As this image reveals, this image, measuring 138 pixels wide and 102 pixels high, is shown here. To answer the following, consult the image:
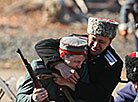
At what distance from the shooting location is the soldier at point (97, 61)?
277 cm

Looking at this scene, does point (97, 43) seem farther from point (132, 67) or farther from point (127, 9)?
point (127, 9)

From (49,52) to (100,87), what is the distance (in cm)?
58

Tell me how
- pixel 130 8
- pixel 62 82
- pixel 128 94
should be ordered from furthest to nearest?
pixel 130 8
pixel 128 94
pixel 62 82

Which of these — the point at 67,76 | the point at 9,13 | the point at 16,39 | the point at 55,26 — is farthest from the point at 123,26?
the point at 9,13

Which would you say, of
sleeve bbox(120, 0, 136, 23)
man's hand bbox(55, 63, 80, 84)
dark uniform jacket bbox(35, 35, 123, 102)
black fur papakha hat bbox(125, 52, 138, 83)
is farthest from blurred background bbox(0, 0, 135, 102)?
man's hand bbox(55, 63, 80, 84)

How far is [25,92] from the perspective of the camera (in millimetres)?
2754

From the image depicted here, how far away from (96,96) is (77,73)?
0.28 m

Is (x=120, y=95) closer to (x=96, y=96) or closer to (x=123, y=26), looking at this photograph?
(x=96, y=96)

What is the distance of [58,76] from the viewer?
272cm

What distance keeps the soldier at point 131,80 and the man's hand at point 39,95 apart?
40.4 inches

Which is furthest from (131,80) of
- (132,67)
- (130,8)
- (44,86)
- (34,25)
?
(34,25)

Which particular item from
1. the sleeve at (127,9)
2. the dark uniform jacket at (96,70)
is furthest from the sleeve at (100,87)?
the sleeve at (127,9)

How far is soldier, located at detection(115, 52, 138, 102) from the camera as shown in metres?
3.08

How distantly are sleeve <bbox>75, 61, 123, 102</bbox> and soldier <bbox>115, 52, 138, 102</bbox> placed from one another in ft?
0.55
